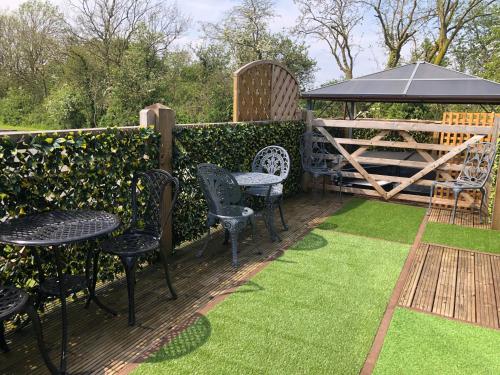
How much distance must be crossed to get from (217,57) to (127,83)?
6.44 metres

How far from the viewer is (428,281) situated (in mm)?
→ 3795

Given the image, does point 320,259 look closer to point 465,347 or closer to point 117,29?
A: point 465,347

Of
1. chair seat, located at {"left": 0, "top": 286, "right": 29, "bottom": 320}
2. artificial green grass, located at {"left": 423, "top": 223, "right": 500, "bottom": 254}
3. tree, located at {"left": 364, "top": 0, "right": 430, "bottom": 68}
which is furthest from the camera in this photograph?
tree, located at {"left": 364, "top": 0, "right": 430, "bottom": 68}

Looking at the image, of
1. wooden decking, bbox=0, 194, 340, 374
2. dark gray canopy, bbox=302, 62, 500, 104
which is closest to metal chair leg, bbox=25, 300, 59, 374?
wooden decking, bbox=0, 194, 340, 374

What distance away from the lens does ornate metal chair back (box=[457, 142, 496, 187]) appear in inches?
231

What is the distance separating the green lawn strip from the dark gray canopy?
13.0 ft

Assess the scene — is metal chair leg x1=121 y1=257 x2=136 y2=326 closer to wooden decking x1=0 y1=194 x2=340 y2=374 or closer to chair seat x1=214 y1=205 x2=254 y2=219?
wooden decking x1=0 y1=194 x2=340 y2=374

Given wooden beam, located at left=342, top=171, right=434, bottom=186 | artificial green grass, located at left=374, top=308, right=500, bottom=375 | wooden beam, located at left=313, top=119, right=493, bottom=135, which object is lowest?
artificial green grass, located at left=374, top=308, right=500, bottom=375

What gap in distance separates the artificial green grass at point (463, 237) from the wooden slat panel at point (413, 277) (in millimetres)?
433

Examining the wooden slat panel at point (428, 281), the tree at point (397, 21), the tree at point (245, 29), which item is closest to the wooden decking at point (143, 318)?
the wooden slat panel at point (428, 281)

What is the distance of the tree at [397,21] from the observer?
20.7 metres

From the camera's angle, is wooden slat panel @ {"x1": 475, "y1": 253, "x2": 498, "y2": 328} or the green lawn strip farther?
wooden slat panel @ {"x1": 475, "y1": 253, "x2": 498, "y2": 328}

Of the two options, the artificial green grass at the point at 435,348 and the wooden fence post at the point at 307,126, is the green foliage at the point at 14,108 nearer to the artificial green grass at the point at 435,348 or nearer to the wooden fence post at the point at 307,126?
the wooden fence post at the point at 307,126

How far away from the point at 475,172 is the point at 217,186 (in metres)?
4.56
